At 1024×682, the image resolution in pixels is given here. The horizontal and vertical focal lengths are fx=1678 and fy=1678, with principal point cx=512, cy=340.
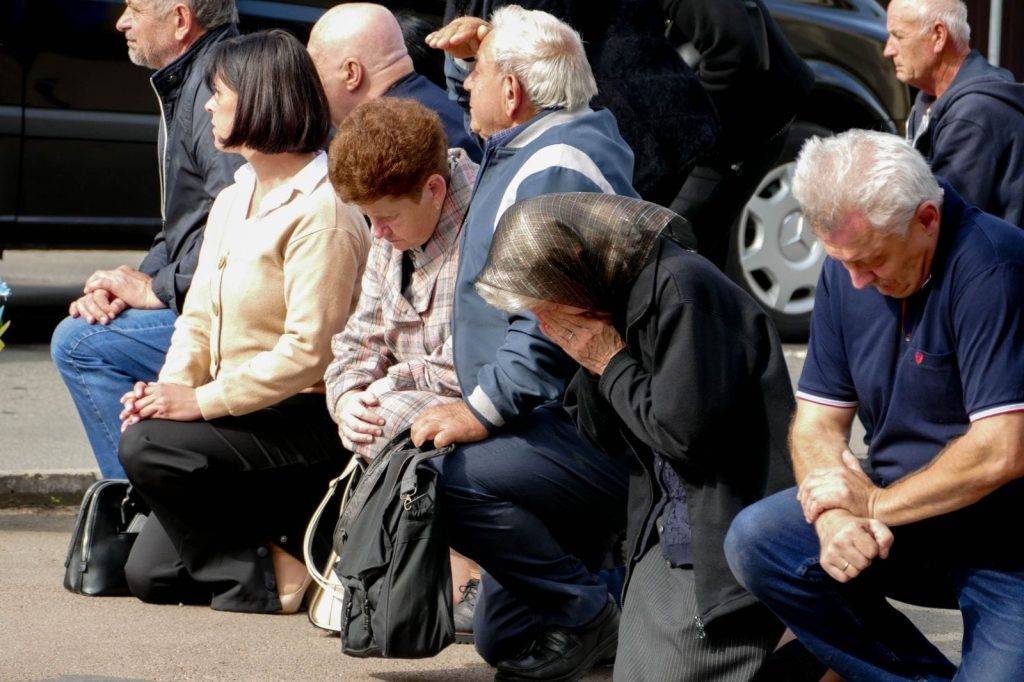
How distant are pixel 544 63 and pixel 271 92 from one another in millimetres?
868

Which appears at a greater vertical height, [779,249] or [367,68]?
[367,68]

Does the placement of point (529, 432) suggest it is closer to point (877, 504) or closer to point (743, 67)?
point (877, 504)

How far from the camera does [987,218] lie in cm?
329

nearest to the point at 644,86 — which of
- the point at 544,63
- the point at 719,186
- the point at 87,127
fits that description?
the point at 719,186

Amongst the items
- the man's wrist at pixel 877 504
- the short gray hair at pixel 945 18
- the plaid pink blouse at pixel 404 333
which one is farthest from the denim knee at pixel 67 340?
the short gray hair at pixel 945 18

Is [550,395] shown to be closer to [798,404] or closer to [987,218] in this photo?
[798,404]

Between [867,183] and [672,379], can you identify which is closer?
[867,183]

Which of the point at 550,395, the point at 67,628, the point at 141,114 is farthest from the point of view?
the point at 141,114

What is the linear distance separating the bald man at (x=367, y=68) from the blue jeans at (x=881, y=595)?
2110 mm

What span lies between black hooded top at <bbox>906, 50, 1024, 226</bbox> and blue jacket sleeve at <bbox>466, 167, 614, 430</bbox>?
1571 millimetres

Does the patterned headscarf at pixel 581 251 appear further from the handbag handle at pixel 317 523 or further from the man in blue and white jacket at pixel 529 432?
the handbag handle at pixel 317 523

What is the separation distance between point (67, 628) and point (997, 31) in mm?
7641

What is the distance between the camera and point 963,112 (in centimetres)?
512

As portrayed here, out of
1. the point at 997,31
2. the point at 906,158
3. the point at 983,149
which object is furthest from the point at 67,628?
the point at 997,31
